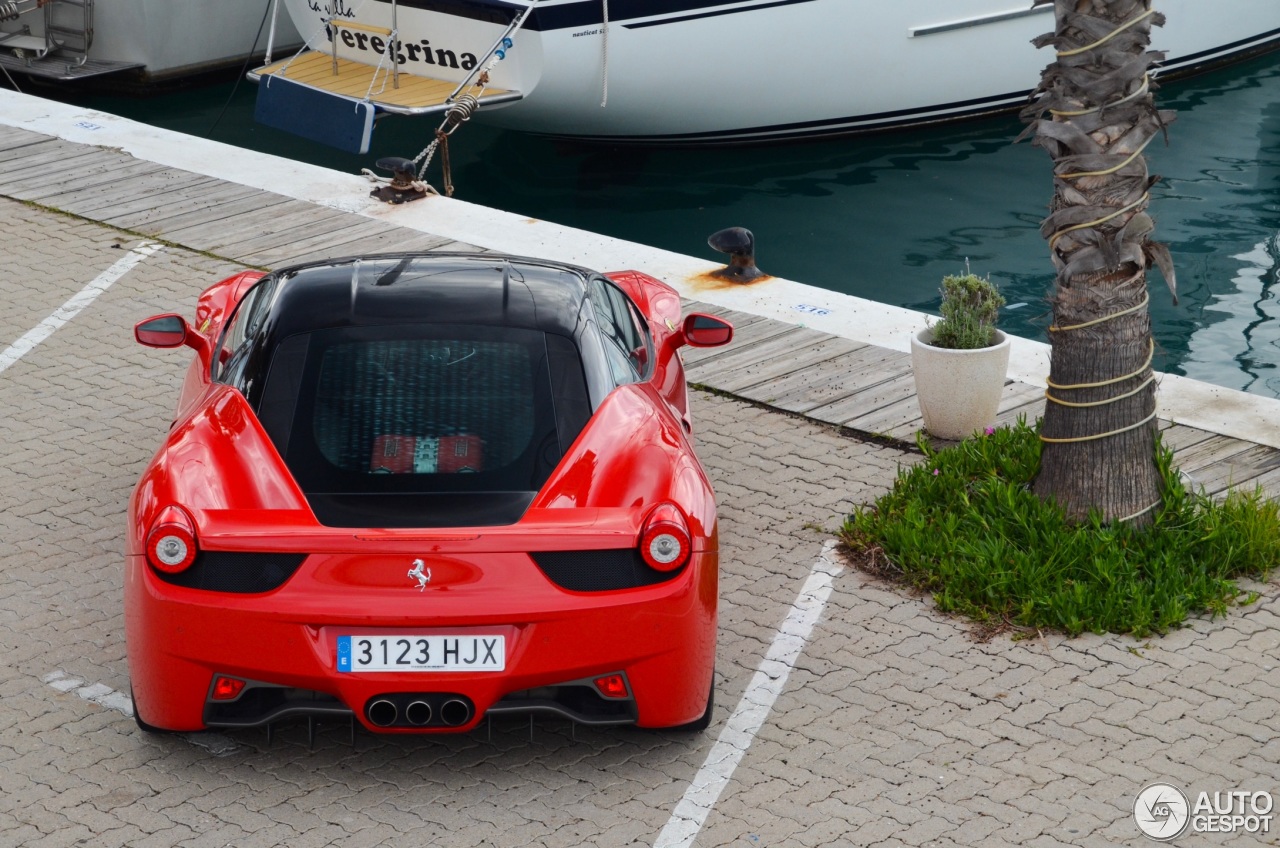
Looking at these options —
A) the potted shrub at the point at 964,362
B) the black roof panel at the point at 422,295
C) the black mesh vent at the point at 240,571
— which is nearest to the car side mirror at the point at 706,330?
the black roof panel at the point at 422,295

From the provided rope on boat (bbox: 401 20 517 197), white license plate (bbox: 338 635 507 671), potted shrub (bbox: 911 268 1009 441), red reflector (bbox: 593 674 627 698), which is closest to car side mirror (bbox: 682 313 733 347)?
potted shrub (bbox: 911 268 1009 441)

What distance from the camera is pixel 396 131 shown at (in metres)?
16.1

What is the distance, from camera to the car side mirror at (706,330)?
5926 mm

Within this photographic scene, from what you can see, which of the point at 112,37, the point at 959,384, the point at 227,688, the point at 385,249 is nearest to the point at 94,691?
the point at 227,688

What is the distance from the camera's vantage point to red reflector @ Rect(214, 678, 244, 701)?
4.27 m

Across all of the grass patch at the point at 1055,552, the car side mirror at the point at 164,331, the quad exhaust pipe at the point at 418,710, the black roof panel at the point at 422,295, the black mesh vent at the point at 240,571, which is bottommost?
the grass patch at the point at 1055,552

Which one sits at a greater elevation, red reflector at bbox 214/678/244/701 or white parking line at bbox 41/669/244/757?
red reflector at bbox 214/678/244/701

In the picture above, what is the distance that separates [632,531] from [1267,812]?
6.85 ft

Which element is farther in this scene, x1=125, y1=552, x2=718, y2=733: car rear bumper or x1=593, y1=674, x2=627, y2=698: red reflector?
x1=593, y1=674, x2=627, y2=698: red reflector

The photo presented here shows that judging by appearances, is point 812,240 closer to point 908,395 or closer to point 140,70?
→ point 908,395

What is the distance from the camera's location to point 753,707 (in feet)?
16.7

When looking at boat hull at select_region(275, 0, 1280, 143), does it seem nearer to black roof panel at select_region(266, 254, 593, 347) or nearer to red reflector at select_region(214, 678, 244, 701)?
black roof panel at select_region(266, 254, 593, 347)

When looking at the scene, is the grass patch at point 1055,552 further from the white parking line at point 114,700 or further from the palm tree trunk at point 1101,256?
the white parking line at point 114,700

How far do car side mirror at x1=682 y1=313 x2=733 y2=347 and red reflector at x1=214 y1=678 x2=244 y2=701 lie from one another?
237cm
